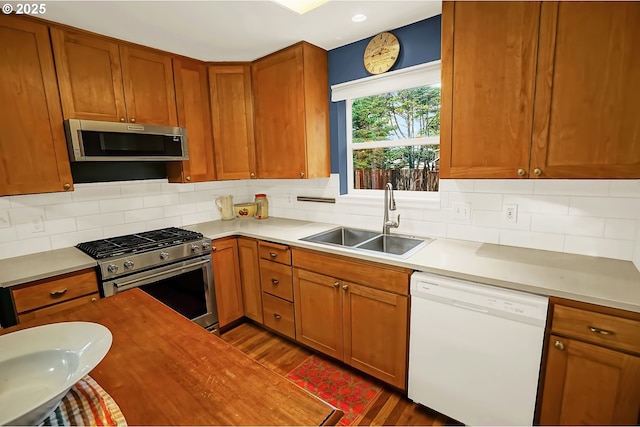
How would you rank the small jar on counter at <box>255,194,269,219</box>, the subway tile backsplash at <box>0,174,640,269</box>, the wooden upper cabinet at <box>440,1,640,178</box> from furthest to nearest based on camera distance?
the small jar on counter at <box>255,194,269,219</box>
the subway tile backsplash at <box>0,174,640,269</box>
the wooden upper cabinet at <box>440,1,640,178</box>

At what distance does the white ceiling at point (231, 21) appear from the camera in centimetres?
175

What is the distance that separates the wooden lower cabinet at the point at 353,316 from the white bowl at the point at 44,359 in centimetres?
135

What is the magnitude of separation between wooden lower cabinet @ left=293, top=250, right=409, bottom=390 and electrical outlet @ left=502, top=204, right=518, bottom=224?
75cm

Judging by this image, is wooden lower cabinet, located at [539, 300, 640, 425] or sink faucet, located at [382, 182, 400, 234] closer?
wooden lower cabinet, located at [539, 300, 640, 425]

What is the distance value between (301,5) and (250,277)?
2.03 m

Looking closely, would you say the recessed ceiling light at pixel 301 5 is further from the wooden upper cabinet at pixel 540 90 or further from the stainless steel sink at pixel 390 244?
the stainless steel sink at pixel 390 244

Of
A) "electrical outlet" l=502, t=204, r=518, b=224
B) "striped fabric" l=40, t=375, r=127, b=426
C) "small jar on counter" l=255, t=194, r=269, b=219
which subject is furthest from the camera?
"small jar on counter" l=255, t=194, r=269, b=219

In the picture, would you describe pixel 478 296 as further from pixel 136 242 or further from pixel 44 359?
pixel 136 242

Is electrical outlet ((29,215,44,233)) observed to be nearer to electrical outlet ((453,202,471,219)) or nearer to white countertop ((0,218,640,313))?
white countertop ((0,218,640,313))

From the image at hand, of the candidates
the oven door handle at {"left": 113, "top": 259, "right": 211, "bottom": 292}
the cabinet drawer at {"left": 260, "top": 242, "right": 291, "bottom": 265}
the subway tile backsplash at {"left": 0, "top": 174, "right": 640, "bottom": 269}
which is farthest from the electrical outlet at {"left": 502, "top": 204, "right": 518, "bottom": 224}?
the oven door handle at {"left": 113, "top": 259, "right": 211, "bottom": 292}

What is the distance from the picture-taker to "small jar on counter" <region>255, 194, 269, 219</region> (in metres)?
3.11

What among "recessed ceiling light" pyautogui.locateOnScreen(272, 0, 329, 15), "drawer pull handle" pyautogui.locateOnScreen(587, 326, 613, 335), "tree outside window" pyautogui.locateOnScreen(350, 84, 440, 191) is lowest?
"drawer pull handle" pyautogui.locateOnScreen(587, 326, 613, 335)

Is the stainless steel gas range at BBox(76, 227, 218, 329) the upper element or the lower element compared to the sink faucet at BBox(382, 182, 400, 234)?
lower

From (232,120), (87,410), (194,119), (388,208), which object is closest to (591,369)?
(388,208)
